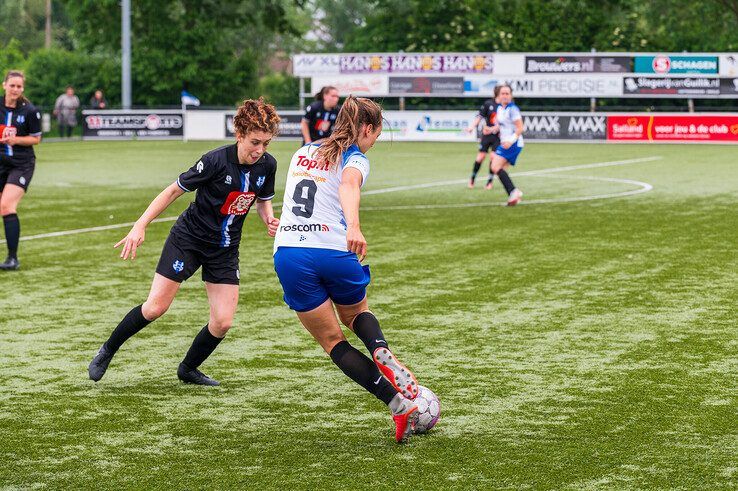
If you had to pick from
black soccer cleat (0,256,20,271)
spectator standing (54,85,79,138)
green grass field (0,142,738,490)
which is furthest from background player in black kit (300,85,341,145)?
spectator standing (54,85,79,138)

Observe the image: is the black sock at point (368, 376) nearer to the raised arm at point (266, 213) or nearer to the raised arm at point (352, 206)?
the raised arm at point (352, 206)

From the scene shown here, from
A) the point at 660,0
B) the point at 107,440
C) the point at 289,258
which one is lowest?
the point at 107,440

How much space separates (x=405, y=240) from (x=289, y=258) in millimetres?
8928

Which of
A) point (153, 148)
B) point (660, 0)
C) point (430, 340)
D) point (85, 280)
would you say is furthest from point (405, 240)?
point (660, 0)

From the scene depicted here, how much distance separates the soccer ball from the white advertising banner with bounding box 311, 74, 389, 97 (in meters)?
43.0

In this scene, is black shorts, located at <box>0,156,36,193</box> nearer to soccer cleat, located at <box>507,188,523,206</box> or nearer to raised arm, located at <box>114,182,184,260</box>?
raised arm, located at <box>114,182,184,260</box>

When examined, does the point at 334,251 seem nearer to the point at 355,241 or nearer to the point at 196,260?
the point at 355,241

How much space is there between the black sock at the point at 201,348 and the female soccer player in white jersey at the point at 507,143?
39.5 feet

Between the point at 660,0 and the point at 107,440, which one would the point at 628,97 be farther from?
the point at 107,440

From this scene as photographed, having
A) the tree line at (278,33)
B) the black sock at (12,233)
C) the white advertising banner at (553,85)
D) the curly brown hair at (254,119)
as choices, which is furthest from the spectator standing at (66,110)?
the curly brown hair at (254,119)

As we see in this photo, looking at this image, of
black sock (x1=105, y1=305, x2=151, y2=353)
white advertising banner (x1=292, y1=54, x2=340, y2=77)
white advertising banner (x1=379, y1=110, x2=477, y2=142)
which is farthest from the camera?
white advertising banner (x1=292, y1=54, x2=340, y2=77)

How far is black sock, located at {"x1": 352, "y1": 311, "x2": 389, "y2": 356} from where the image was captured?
638 cm

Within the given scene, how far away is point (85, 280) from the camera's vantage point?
12164 millimetres

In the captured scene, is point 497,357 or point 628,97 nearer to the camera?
point 497,357
